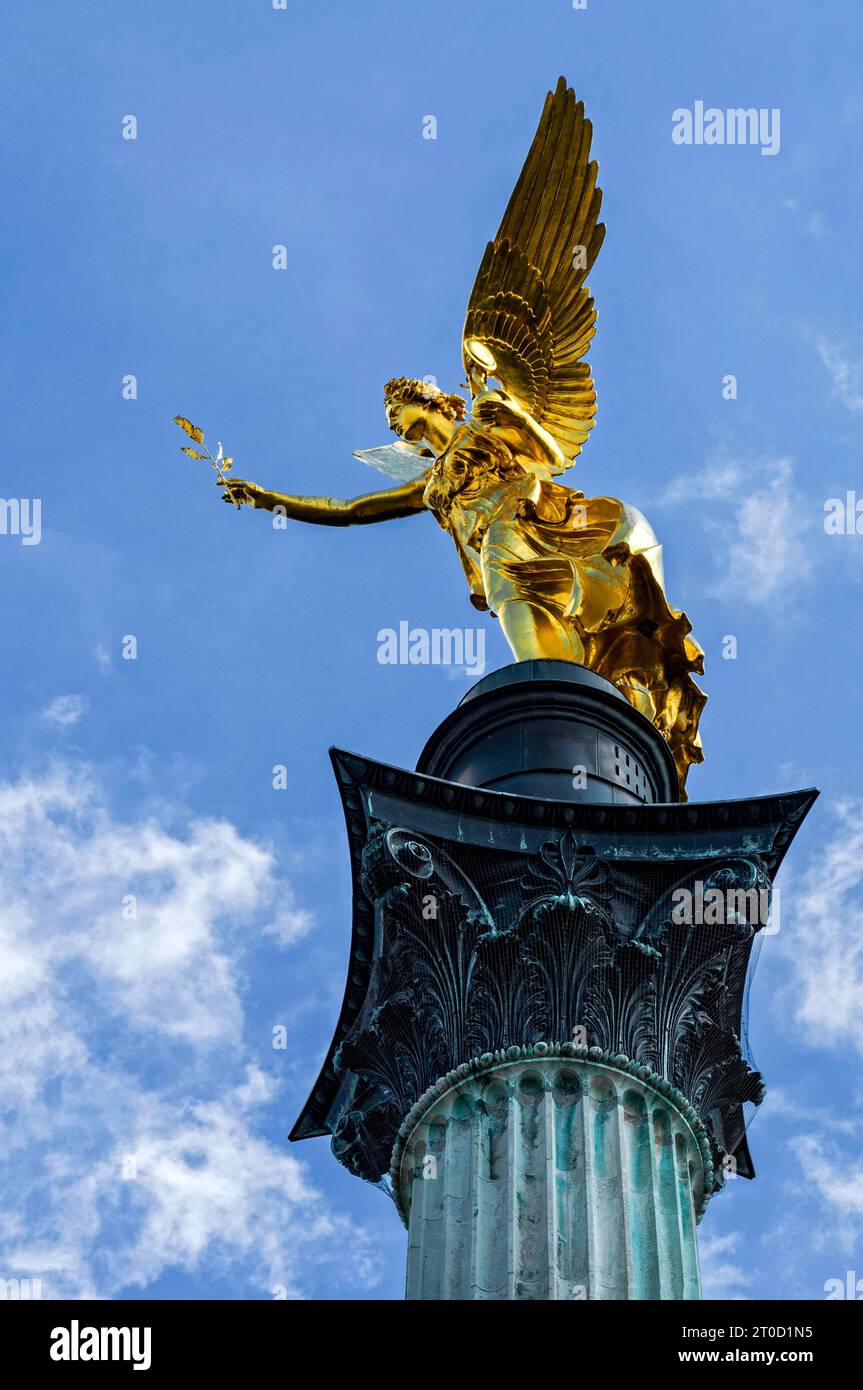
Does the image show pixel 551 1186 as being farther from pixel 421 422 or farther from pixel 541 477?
pixel 421 422

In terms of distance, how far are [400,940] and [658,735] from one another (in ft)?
14.8

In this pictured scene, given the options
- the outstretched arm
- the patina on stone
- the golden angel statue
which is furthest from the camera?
the outstretched arm

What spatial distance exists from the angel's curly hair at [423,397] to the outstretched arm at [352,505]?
3.50 ft

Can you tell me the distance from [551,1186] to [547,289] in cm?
1604

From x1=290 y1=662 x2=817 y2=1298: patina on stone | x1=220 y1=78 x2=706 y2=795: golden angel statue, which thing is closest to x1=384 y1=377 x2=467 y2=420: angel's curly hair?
x1=220 y1=78 x2=706 y2=795: golden angel statue

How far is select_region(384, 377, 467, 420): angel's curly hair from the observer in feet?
97.3

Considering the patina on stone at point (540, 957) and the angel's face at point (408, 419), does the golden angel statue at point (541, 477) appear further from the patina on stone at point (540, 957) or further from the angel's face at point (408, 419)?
the patina on stone at point (540, 957)

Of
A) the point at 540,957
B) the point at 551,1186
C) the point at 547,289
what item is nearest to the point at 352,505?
the point at 547,289

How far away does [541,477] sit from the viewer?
2833cm

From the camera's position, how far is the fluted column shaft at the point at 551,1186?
18.7 metres

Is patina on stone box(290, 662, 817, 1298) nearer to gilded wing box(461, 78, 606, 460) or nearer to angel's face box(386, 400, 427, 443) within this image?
angel's face box(386, 400, 427, 443)

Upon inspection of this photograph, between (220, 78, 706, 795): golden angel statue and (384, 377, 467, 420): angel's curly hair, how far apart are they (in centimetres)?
2

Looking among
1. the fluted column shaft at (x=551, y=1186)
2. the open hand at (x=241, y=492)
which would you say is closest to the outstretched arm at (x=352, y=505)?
the open hand at (x=241, y=492)

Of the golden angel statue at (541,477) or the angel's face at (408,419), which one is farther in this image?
the angel's face at (408,419)
